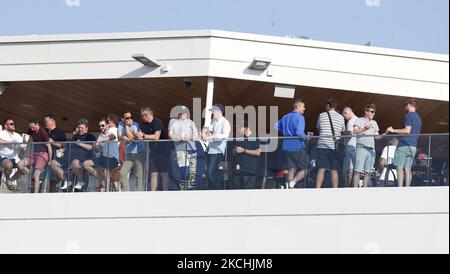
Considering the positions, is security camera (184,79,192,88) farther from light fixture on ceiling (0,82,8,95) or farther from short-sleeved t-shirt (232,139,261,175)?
short-sleeved t-shirt (232,139,261,175)

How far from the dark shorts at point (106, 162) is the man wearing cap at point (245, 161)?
1.77 meters

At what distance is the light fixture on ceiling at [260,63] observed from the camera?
55.7ft

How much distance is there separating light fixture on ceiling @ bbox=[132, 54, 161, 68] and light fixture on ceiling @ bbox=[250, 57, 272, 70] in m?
1.56

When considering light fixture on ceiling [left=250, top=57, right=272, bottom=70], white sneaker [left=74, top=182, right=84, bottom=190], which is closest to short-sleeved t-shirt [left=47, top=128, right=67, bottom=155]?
white sneaker [left=74, top=182, right=84, bottom=190]

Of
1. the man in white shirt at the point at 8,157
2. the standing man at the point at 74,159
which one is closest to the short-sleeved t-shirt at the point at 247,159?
the standing man at the point at 74,159

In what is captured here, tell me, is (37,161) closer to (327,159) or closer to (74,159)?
(74,159)

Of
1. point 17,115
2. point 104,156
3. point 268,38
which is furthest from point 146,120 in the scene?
point 17,115

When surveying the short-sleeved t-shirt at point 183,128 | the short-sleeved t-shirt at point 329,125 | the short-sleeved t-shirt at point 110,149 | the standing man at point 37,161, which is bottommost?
the standing man at point 37,161

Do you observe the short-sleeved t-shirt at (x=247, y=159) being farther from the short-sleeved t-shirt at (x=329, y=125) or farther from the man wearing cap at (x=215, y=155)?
the short-sleeved t-shirt at (x=329, y=125)

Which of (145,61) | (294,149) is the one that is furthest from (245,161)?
(145,61)

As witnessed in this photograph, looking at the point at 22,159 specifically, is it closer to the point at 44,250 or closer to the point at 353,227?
the point at 44,250

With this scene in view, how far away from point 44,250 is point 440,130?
1008cm

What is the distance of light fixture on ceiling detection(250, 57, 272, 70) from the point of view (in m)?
17.0

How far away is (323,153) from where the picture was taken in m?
14.2
